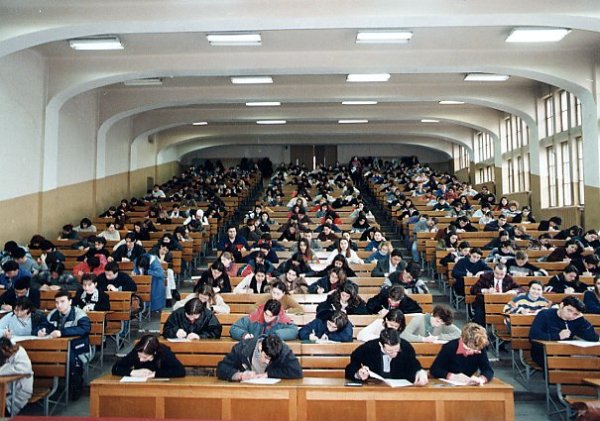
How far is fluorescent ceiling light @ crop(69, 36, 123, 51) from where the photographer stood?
30.9 feet

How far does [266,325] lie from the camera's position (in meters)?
5.35

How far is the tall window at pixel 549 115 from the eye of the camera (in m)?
13.5

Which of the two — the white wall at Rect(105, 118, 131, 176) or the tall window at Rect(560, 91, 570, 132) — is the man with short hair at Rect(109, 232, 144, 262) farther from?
the tall window at Rect(560, 91, 570, 132)

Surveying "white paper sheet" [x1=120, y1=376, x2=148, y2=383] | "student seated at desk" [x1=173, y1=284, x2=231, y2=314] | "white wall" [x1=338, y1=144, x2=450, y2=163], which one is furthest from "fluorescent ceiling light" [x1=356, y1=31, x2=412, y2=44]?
"white wall" [x1=338, y1=144, x2=450, y2=163]

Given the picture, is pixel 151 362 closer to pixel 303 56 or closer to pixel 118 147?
pixel 303 56

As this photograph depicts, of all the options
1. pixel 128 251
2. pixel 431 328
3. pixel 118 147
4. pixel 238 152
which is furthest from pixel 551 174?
pixel 238 152

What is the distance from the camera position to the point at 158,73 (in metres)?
10.6

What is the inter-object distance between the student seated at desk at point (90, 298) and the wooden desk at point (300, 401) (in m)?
2.62

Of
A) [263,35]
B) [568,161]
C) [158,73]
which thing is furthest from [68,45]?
[568,161]

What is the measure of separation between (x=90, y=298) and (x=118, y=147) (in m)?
10.2

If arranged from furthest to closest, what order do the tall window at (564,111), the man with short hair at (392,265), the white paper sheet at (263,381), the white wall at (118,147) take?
1. the white wall at (118,147)
2. the tall window at (564,111)
3. the man with short hair at (392,265)
4. the white paper sheet at (263,381)

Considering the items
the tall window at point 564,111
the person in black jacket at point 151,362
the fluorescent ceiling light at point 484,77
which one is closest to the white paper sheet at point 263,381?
the person in black jacket at point 151,362

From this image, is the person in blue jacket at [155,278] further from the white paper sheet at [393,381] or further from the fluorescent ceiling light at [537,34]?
the fluorescent ceiling light at [537,34]

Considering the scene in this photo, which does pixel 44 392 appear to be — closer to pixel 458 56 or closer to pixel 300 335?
pixel 300 335
